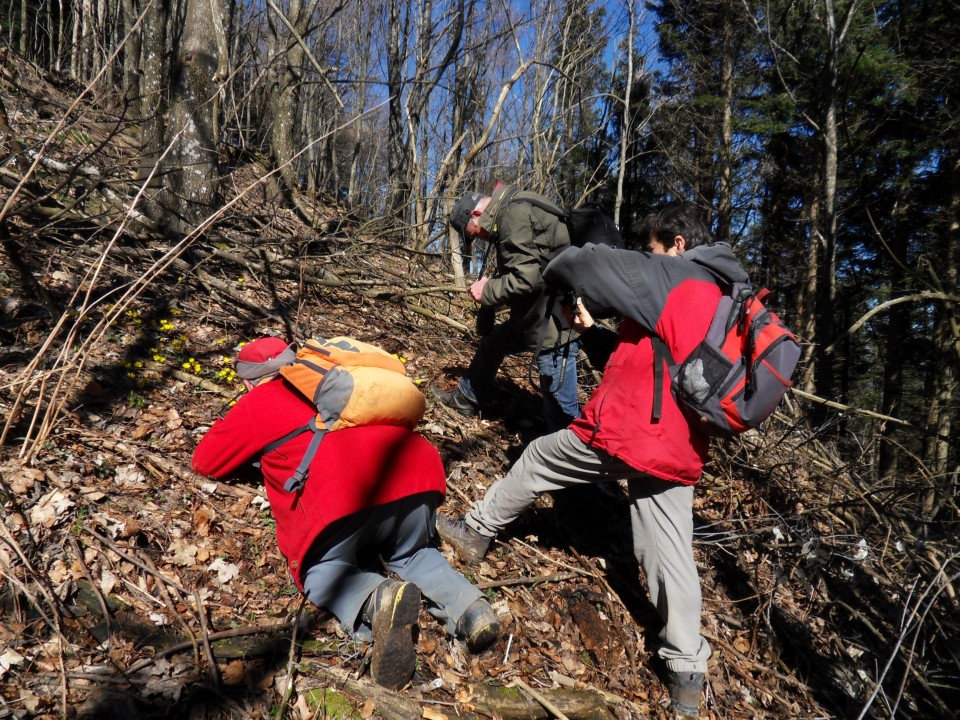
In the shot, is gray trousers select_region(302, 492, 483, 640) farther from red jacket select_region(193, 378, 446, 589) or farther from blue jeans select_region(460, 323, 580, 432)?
blue jeans select_region(460, 323, 580, 432)

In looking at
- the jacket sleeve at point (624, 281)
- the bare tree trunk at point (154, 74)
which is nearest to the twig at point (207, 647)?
the jacket sleeve at point (624, 281)

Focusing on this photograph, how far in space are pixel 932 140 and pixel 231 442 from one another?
42.9ft

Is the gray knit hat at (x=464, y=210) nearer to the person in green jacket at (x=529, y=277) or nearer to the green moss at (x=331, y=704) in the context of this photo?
the person in green jacket at (x=529, y=277)

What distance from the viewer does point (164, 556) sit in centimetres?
272

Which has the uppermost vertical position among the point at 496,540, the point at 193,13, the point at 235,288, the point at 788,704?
the point at 193,13

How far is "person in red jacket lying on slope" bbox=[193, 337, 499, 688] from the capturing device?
246 centimetres

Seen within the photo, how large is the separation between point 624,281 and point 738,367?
60cm

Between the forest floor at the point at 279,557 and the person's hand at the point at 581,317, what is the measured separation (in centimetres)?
153

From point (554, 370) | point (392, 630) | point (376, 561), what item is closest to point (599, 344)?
point (554, 370)

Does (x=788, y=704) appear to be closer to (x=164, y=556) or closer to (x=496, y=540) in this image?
(x=496, y=540)

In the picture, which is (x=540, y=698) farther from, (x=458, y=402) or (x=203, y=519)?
(x=458, y=402)

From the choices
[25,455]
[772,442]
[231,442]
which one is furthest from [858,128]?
[25,455]

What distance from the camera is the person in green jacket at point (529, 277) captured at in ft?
11.9

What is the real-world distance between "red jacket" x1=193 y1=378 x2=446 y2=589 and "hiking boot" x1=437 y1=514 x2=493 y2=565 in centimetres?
52
